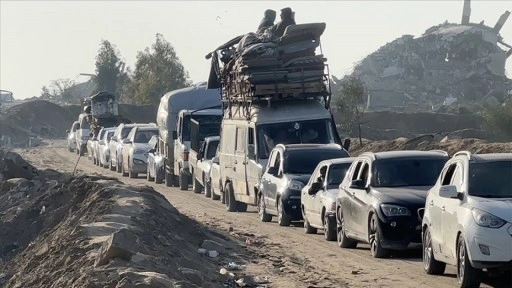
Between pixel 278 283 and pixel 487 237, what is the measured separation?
3.32m

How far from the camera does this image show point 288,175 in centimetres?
2442

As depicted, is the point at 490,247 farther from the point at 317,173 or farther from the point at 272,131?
the point at 272,131

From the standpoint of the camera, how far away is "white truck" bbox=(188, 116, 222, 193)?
34.6 m

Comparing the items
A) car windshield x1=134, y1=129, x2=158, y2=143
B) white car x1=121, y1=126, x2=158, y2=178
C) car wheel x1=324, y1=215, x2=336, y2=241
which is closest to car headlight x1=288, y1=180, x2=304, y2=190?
car wheel x1=324, y1=215, x2=336, y2=241

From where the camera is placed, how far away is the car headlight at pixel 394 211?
677 inches

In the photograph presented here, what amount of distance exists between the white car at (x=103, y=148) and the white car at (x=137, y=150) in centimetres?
655

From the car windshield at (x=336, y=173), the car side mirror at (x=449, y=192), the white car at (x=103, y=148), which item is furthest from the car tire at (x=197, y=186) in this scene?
the car side mirror at (x=449, y=192)

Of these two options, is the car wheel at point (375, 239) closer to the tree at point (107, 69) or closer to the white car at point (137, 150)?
the white car at point (137, 150)

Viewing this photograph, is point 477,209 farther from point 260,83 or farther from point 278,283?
point 260,83

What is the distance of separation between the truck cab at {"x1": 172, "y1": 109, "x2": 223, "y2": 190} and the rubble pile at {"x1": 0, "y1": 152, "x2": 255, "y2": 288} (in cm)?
806

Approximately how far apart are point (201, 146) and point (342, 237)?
1618cm

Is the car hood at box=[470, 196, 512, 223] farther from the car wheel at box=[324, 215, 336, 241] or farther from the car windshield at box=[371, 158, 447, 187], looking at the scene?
the car wheel at box=[324, 215, 336, 241]

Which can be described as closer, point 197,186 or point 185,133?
point 197,186

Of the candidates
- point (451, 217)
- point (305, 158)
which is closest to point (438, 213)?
point (451, 217)
